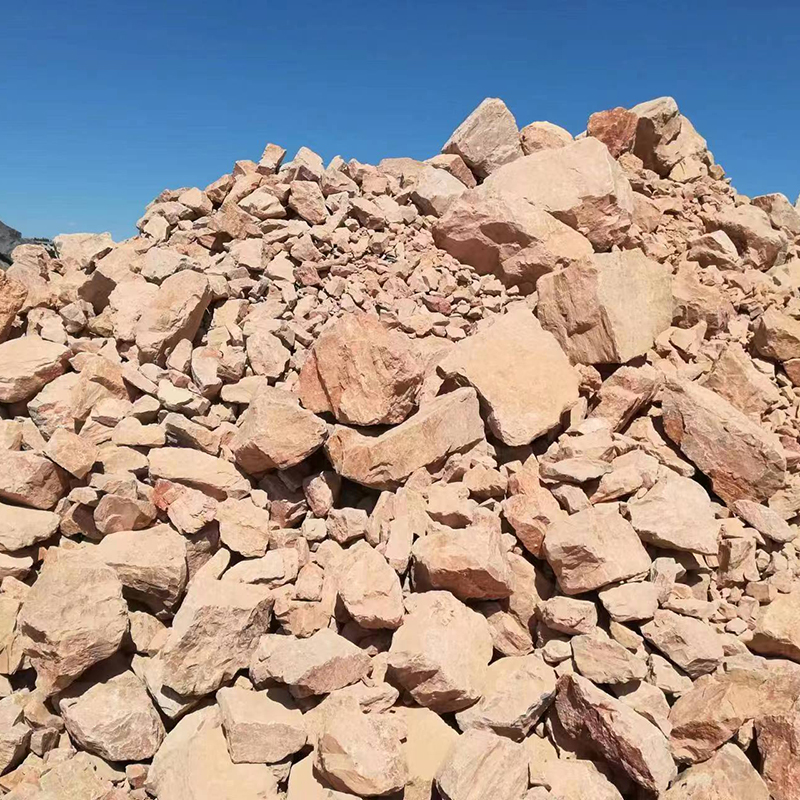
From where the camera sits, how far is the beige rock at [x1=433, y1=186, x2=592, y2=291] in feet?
19.9

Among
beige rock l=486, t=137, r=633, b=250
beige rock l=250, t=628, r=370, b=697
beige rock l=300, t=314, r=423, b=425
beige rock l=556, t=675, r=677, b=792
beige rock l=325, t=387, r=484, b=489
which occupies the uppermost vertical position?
beige rock l=486, t=137, r=633, b=250

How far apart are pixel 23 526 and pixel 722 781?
4743mm

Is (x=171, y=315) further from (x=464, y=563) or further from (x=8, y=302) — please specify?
(x=464, y=563)

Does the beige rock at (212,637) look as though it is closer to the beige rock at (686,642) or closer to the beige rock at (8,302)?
the beige rock at (686,642)

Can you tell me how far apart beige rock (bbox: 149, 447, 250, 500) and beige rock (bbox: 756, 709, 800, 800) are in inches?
140

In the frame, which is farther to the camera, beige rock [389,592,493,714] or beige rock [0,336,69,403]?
beige rock [0,336,69,403]

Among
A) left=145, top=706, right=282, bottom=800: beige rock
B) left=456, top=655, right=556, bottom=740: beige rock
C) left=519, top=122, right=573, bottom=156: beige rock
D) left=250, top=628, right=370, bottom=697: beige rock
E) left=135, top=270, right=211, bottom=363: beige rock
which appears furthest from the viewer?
left=519, top=122, right=573, bottom=156: beige rock

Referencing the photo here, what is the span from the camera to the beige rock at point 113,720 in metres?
3.71

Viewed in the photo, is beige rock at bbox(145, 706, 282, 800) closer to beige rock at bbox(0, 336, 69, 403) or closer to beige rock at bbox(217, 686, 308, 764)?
beige rock at bbox(217, 686, 308, 764)

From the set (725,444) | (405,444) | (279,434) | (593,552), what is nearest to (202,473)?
(279,434)

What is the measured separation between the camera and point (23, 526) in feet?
14.6

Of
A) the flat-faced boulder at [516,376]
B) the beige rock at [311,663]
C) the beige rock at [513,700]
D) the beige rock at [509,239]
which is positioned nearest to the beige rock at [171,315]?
the flat-faced boulder at [516,376]

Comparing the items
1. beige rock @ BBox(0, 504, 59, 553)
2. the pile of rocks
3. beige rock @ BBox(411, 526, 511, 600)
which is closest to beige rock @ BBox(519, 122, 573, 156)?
the pile of rocks

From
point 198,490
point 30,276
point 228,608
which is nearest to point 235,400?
point 198,490
